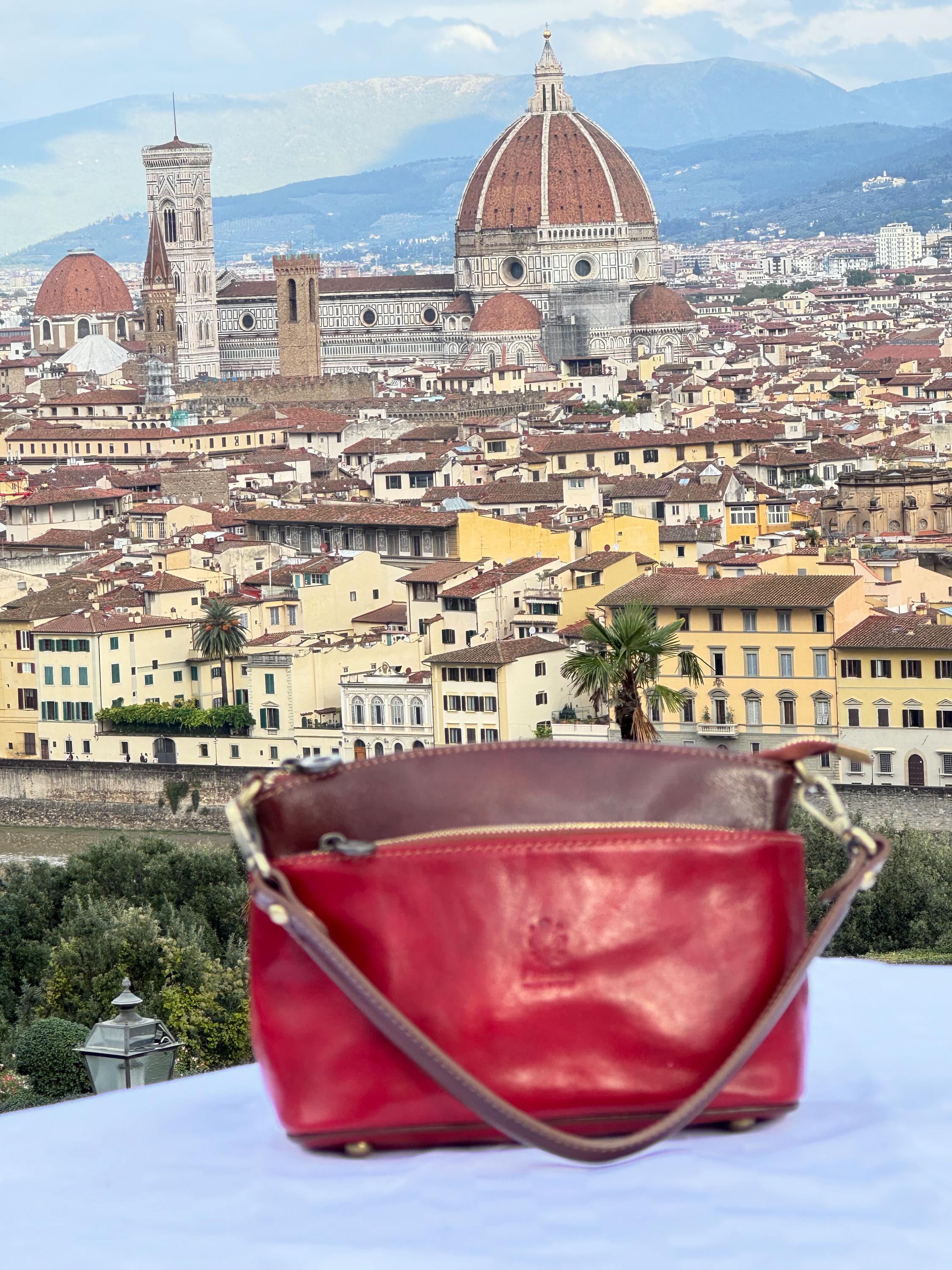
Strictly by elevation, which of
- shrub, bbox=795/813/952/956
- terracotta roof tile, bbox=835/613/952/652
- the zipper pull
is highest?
the zipper pull

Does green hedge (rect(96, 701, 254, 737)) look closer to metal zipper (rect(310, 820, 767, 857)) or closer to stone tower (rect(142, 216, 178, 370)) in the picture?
metal zipper (rect(310, 820, 767, 857))

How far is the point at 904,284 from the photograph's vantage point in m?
130

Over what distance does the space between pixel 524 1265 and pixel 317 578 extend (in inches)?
1114

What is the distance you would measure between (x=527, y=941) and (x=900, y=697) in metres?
21.5

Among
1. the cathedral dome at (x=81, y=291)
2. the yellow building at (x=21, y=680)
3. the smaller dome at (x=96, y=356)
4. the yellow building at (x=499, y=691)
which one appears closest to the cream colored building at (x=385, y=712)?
the yellow building at (x=499, y=691)

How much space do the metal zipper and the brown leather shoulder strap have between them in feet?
0.14

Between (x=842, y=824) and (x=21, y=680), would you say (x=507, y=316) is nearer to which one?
(x=21, y=680)

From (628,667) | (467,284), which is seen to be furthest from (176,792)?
(467,284)

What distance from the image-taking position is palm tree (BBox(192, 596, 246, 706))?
27812mm

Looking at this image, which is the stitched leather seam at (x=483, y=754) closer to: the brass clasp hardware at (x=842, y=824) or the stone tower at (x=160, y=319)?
the brass clasp hardware at (x=842, y=824)

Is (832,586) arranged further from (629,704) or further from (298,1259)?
(298,1259)

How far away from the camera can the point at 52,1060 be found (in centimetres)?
1002

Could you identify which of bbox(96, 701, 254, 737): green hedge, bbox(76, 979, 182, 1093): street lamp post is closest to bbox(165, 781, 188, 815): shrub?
bbox(96, 701, 254, 737): green hedge

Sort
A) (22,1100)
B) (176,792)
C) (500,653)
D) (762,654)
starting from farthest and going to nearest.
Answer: (176,792) → (500,653) → (762,654) → (22,1100)
